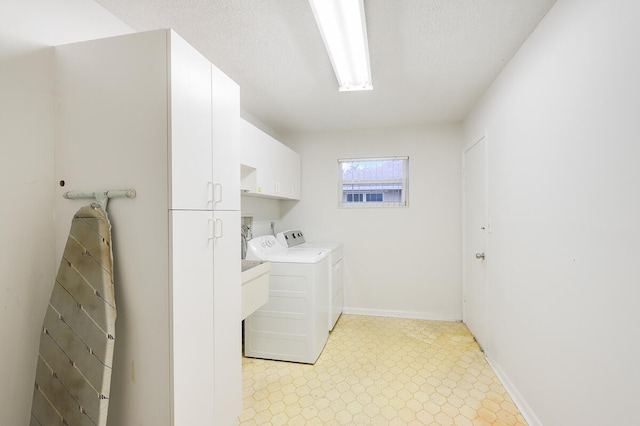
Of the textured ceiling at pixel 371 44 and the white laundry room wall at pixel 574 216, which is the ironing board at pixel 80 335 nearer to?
the textured ceiling at pixel 371 44

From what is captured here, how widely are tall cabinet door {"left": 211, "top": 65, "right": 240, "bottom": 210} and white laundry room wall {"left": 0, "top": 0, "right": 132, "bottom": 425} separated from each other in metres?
0.67

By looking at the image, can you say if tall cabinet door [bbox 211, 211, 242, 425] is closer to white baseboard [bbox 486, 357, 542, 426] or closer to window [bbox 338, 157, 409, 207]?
white baseboard [bbox 486, 357, 542, 426]

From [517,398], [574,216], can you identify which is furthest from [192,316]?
[517,398]

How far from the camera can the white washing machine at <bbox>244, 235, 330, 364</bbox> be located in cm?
256

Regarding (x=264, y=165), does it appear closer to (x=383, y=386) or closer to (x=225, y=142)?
(x=225, y=142)

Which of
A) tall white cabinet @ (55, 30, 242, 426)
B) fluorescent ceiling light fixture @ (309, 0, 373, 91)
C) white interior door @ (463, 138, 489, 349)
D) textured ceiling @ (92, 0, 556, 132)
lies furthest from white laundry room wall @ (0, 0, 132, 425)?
white interior door @ (463, 138, 489, 349)

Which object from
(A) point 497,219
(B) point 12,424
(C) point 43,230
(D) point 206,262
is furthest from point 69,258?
(A) point 497,219

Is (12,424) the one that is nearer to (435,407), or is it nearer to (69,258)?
(69,258)

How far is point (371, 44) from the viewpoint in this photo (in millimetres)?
1860

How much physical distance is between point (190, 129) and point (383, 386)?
7.19ft

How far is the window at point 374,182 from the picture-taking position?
12.3 ft

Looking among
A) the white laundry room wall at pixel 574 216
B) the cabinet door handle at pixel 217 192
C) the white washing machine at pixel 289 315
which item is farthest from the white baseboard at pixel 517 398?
the cabinet door handle at pixel 217 192

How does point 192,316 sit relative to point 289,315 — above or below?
above

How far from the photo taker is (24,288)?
117 cm
